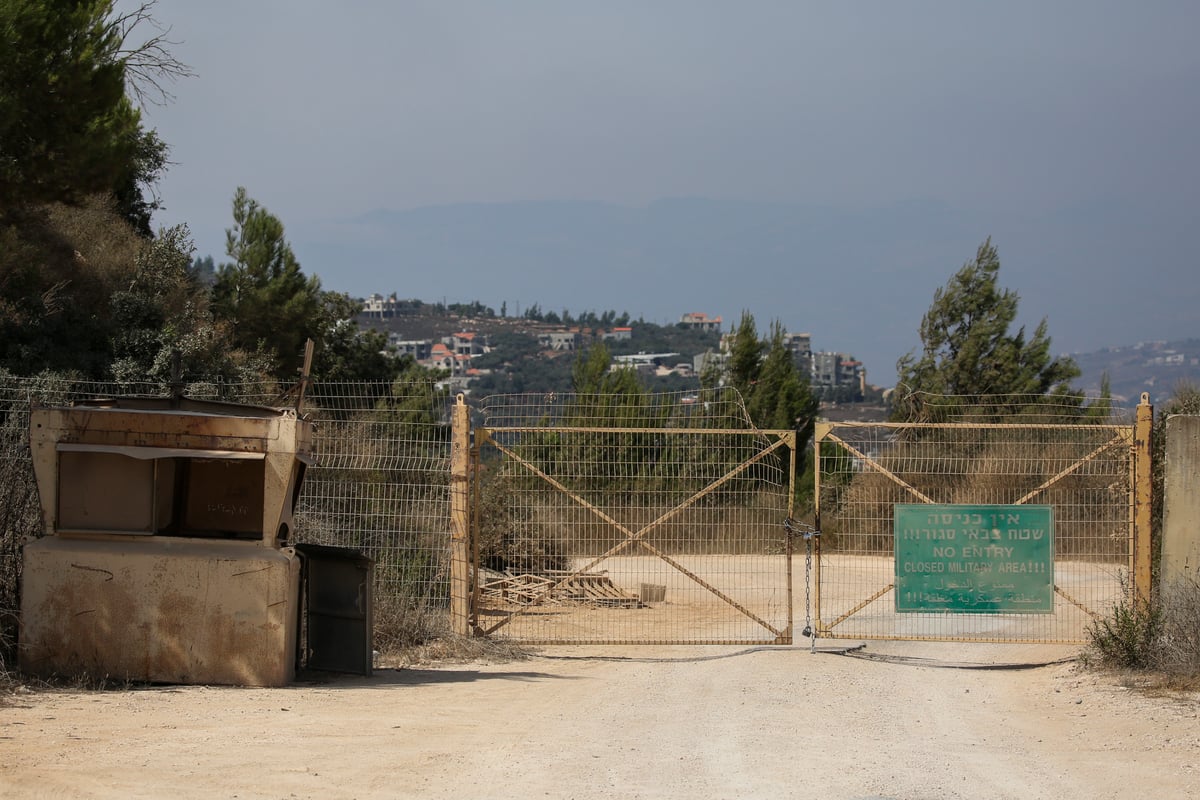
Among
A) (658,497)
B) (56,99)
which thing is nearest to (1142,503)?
(658,497)

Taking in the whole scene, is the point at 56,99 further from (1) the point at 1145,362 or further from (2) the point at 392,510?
(1) the point at 1145,362

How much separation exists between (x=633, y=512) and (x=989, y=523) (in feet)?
13.0

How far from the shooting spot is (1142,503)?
1273 cm

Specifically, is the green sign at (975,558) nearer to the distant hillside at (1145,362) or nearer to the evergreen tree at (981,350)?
the evergreen tree at (981,350)

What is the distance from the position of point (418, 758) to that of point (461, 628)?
16.9 ft

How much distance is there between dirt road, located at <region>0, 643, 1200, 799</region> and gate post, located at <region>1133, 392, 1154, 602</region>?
1547 millimetres

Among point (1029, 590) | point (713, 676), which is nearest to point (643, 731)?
point (713, 676)

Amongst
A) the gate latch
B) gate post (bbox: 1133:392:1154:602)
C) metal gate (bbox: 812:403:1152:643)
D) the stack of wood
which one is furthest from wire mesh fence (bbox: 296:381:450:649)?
gate post (bbox: 1133:392:1154:602)

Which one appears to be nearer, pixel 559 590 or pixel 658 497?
pixel 658 497

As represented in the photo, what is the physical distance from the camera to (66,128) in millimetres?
17562

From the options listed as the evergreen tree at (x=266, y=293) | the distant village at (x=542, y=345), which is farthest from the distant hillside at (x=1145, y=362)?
the evergreen tree at (x=266, y=293)

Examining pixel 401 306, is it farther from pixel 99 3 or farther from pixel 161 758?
pixel 161 758

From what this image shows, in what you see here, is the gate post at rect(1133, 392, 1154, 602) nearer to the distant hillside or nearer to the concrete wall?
the concrete wall

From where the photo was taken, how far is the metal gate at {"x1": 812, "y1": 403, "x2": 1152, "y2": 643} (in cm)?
1271
